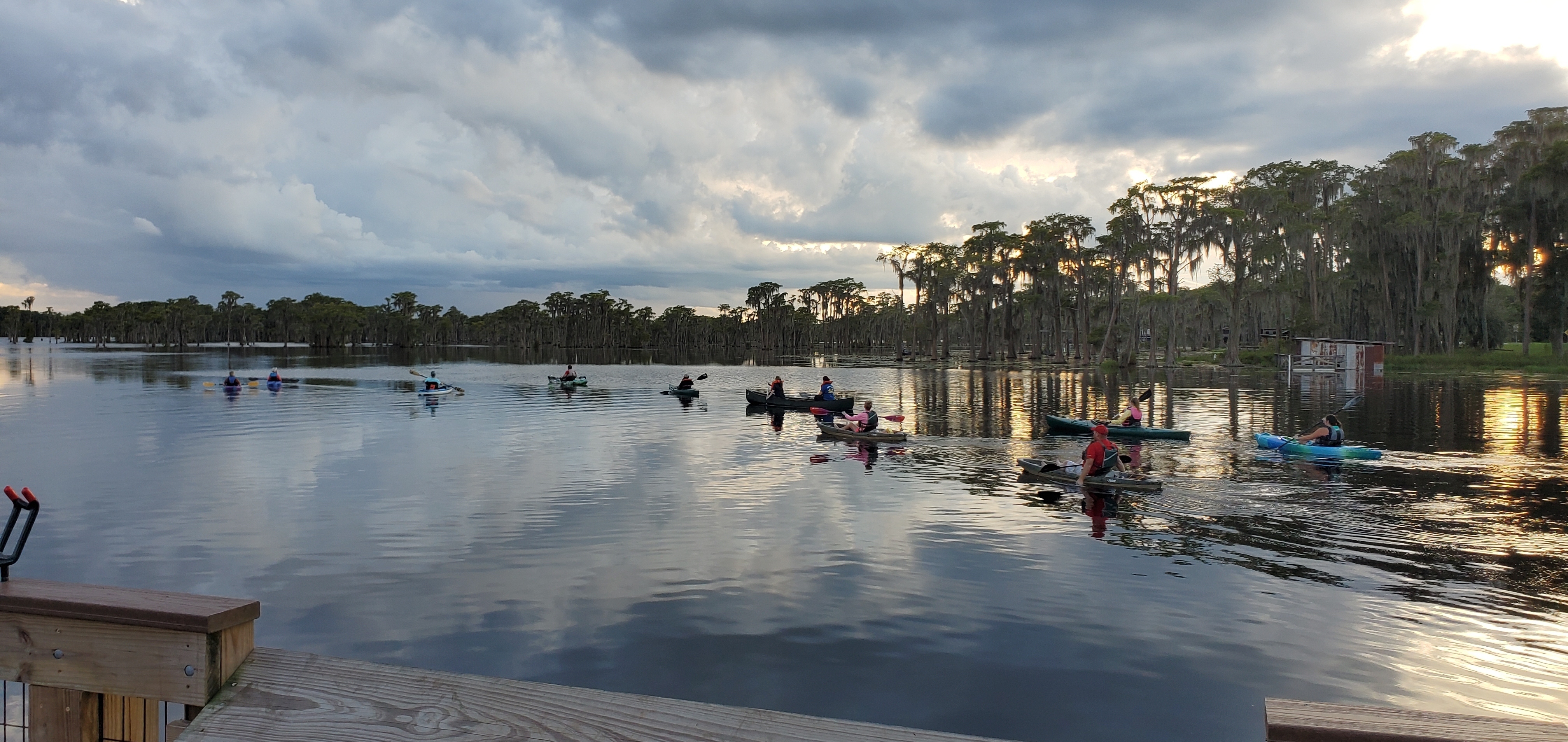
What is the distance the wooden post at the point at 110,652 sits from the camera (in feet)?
9.82

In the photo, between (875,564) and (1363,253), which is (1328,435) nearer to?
(875,564)

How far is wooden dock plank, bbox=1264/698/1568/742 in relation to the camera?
242 cm

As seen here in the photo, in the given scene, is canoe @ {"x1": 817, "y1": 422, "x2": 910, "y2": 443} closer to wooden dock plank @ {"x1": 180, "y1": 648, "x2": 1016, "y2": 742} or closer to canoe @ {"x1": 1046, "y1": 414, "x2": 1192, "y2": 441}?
canoe @ {"x1": 1046, "y1": 414, "x2": 1192, "y2": 441}

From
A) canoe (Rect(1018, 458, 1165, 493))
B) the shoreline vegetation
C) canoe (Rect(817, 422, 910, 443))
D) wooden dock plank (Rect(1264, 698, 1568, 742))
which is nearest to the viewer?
wooden dock plank (Rect(1264, 698, 1568, 742))

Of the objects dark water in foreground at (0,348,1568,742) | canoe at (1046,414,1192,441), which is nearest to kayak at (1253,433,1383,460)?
dark water in foreground at (0,348,1568,742)

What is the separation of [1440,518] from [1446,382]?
163 ft

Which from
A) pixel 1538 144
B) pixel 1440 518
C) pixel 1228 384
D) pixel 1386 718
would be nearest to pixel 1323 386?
pixel 1228 384

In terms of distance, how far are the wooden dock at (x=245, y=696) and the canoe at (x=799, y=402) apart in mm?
36066

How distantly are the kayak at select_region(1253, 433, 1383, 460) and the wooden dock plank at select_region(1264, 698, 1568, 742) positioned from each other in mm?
25239

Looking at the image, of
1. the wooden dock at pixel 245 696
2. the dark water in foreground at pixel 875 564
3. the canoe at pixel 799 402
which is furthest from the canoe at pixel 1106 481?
the canoe at pixel 799 402

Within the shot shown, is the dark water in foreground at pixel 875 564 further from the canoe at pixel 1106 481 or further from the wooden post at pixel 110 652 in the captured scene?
the wooden post at pixel 110 652

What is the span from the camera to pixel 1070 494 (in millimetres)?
19438

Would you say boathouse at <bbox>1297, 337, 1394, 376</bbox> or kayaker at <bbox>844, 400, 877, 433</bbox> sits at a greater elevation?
boathouse at <bbox>1297, 337, 1394, 376</bbox>

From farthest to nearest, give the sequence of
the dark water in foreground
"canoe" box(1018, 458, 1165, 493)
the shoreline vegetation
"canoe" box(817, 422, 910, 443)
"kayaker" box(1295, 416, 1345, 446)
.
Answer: the shoreline vegetation
"canoe" box(817, 422, 910, 443)
"kayaker" box(1295, 416, 1345, 446)
"canoe" box(1018, 458, 1165, 493)
the dark water in foreground
